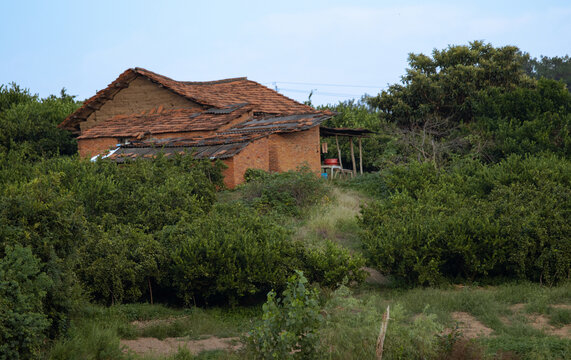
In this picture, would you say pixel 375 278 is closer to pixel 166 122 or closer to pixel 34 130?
pixel 166 122

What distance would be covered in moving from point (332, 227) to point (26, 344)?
9.54m

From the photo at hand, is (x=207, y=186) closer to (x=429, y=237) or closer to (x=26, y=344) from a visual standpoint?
(x=429, y=237)

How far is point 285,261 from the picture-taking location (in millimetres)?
10891

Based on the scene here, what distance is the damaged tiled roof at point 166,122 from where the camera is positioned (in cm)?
2211

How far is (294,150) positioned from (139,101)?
798 centimetres

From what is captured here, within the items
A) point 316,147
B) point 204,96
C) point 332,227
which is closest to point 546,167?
point 332,227

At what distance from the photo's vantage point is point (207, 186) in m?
16.9

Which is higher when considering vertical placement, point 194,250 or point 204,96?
point 204,96

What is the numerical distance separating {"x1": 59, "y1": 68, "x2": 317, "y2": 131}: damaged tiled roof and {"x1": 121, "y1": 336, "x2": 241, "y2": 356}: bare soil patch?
16051 millimetres

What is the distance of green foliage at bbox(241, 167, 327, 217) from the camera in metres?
16.8

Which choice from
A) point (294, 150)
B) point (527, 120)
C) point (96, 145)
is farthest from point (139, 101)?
point (527, 120)

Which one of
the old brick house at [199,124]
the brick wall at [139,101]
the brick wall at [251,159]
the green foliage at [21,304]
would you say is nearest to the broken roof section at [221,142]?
the old brick house at [199,124]

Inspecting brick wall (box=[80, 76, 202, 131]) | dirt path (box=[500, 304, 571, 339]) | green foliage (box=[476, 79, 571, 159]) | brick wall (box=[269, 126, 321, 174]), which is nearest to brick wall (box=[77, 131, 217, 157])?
brick wall (box=[80, 76, 202, 131])

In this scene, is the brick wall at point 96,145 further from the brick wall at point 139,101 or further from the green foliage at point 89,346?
the green foliage at point 89,346
